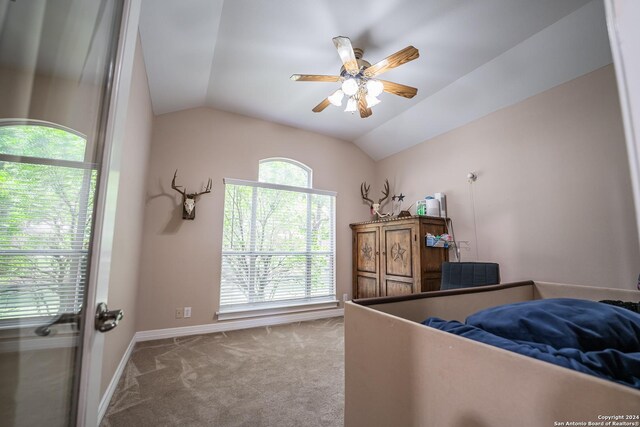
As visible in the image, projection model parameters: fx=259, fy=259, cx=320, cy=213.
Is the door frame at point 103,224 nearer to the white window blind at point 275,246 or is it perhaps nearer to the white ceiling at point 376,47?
the white ceiling at point 376,47

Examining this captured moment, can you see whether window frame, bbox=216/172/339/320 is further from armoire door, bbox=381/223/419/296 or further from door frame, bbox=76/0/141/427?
door frame, bbox=76/0/141/427

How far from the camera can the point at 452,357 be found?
698mm

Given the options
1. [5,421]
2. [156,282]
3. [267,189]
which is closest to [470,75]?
[267,189]

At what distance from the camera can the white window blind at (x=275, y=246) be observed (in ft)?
11.5

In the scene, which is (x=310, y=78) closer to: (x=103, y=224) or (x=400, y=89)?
(x=400, y=89)

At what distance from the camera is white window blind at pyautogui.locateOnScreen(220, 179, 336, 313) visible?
3.52 m

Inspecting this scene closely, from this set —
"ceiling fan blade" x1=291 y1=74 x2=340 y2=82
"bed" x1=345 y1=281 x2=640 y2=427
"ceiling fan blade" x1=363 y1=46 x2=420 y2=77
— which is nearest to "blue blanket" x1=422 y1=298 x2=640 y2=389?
"bed" x1=345 y1=281 x2=640 y2=427

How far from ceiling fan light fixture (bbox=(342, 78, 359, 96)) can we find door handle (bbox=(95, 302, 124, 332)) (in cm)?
227

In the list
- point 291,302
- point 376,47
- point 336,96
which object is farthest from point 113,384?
point 376,47

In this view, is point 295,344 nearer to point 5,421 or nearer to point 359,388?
point 359,388

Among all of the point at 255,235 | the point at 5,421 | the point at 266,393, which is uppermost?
the point at 255,235

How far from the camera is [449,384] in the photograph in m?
0.70

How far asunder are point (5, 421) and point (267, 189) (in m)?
3.37

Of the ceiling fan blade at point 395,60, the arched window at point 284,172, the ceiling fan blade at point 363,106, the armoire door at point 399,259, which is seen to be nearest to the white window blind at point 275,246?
the arched window at point 284,172
